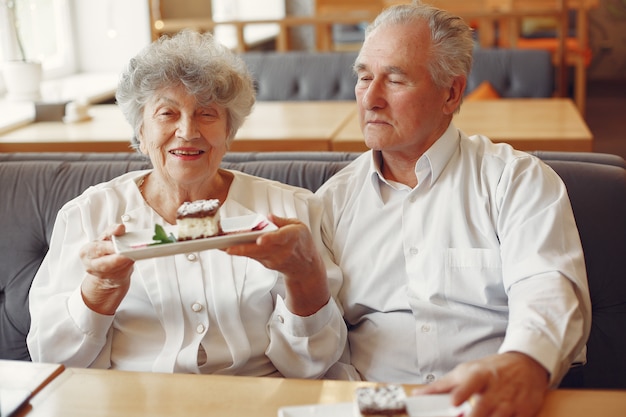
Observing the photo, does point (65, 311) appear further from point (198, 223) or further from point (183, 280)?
point (198, 223)

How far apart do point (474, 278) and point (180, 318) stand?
1.89 ft

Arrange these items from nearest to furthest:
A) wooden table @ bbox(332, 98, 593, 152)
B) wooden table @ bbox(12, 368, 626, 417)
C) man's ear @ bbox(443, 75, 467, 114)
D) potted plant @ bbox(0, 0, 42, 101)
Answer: wooden table @ bbox(12, 368, 626, 417) < man's ear @ bbox(443, 75, 467, 114) < wooden table @ bbox(332, 98, 593, 152) < potted plant @ bbox(0, 0, 42, 101)

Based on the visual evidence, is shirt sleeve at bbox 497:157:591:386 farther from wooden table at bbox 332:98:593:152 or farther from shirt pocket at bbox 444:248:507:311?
wooden table at bbox 332:98:593:152

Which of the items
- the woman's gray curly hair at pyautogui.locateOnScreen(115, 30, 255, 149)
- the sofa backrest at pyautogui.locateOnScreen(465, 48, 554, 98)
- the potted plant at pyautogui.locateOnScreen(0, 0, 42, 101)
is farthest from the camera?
the sofa backrest at pyautogui.locateOnScreen(465, 48, 554, 98)

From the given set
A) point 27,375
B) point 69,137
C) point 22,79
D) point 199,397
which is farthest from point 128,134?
point 199,397

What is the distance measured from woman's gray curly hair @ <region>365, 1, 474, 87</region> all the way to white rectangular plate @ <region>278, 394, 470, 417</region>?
79 centimetres

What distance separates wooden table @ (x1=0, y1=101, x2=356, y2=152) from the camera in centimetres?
288

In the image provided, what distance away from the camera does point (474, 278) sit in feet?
5.20

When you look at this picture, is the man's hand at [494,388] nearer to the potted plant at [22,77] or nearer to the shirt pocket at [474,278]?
the shirt pocket at [474,278]

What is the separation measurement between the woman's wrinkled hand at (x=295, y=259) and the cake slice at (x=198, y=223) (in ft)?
0.17

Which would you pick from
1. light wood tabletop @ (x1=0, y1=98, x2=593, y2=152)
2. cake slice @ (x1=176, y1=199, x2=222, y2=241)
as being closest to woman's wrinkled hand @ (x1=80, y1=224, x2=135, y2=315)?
cake slice @ (x1=176, y1=199, x2=222, y2=241)

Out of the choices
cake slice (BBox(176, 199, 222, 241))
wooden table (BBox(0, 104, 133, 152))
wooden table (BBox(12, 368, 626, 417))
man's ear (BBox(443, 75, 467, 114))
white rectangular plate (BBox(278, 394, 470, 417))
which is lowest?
wooden table (BBox(12, 368, 626, 417))

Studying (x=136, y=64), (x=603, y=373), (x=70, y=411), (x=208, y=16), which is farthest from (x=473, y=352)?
(x=208, y=16)

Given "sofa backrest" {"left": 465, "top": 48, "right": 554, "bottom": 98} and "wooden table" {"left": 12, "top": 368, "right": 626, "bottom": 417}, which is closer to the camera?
"wooden table" {"left": 12, "top": 368, "right": 626, "bottom": 417}
